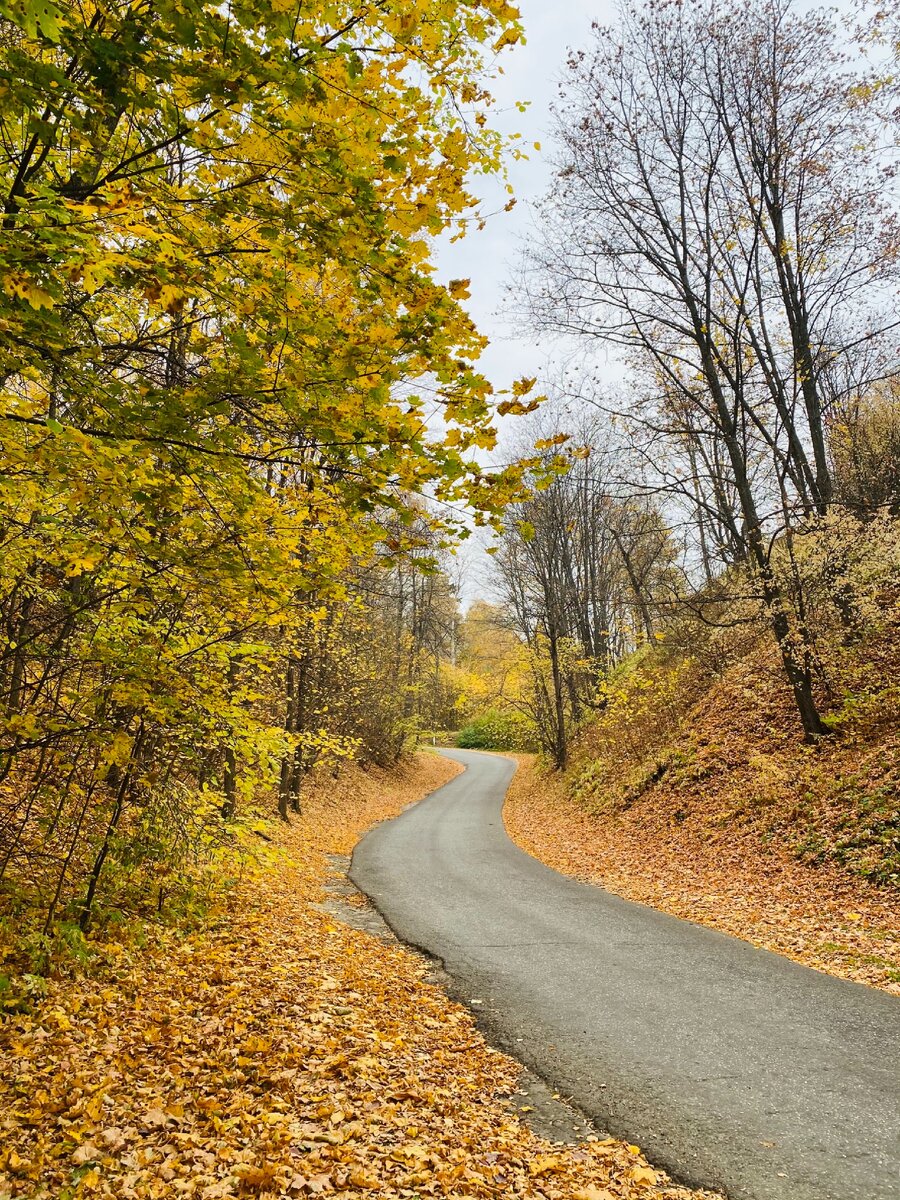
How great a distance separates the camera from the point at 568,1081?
4227 mm

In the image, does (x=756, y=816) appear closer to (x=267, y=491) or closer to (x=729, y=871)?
(x=729, y=871)

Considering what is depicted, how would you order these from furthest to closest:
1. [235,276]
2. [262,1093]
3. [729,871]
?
1. [729,871]
2. [262,1093]
3. [235,276]

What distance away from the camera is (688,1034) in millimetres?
4750

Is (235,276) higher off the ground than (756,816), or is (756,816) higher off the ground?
(235,276)

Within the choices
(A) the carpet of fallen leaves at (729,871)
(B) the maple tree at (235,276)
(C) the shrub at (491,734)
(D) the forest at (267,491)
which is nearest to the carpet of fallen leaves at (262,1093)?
(D) the forest at (267,491)

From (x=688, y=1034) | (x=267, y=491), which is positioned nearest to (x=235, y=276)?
(x=267, y=491)

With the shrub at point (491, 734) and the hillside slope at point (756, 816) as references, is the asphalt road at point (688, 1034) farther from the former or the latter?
the shrub at point (491, 734)

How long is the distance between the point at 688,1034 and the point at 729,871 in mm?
5088

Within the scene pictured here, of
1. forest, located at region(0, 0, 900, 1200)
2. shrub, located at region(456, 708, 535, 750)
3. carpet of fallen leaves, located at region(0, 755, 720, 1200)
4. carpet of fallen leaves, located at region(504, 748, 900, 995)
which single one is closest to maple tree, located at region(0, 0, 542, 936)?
forest, located at region(0, 0, 900, 1200)

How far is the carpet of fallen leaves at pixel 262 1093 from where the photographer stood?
3.15m

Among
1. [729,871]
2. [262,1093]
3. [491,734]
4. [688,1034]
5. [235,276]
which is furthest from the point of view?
[491,734]

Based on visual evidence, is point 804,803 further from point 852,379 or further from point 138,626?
point 852,379

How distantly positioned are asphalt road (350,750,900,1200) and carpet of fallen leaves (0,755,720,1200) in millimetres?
382

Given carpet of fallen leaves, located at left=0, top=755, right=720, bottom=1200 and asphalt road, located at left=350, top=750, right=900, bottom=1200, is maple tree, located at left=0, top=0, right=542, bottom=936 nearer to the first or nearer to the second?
carpet of fallen leaves, located at left=0, top=755, right=720, bottom=1200
